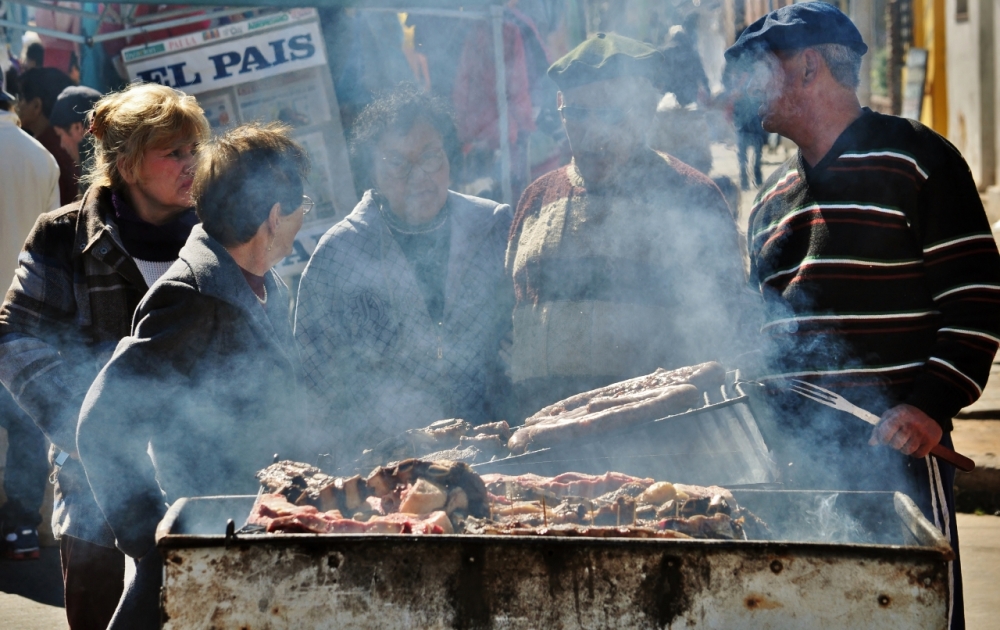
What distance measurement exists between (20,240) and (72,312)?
2.85m

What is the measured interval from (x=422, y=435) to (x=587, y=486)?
32.0 inches

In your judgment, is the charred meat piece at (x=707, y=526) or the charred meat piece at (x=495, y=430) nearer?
the charred meat piece at (x=707, y=526)

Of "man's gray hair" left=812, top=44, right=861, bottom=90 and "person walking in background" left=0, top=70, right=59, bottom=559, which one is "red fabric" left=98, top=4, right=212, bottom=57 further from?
"man's gray hair" left=812, top=44, right=861, bottom=90

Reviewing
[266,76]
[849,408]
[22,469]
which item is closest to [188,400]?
[849,408]

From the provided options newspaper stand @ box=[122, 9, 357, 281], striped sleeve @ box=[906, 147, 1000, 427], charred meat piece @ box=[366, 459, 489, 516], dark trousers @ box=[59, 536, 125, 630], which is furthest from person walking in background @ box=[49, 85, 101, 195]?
striped sleeve @ box=[906, 147, 1000, 427]

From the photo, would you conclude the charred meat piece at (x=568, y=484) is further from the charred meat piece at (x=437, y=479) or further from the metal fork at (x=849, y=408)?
the metal fork at (x=849, y=408)

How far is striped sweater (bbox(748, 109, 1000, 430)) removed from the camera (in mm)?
2834

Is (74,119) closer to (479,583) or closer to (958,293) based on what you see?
(479,583)

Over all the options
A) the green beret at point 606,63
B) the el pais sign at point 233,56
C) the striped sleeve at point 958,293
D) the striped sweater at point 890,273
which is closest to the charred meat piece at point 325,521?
the striped sweater at point 890,273

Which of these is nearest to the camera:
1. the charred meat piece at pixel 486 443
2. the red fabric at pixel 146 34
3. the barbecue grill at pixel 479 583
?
the barbecue grill at pixel 479 583

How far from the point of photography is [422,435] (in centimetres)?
359

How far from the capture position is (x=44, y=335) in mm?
3307

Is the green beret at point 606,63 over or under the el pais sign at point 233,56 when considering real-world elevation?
under

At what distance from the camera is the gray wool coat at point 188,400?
2703mm
